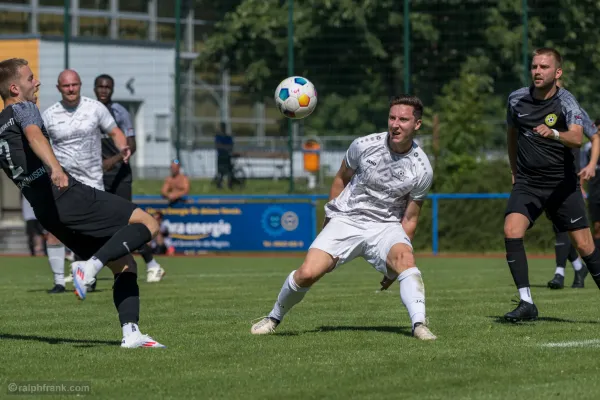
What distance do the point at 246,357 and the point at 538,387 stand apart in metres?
2.03

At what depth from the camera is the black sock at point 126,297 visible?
8048mm

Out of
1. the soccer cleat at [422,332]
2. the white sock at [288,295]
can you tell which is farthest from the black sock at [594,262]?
the white sock at [288,295]

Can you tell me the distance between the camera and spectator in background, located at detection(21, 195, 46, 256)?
2258 centimetres

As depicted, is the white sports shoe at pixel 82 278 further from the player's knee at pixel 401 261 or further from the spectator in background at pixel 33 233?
the spectator in background at pixel 33 233

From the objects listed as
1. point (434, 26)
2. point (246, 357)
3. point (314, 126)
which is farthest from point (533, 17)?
point (246, 357)

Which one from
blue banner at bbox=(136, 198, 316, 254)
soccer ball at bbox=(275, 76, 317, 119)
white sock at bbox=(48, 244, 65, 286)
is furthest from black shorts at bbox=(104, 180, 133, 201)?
blue banner at bbox=(136, 198, 316, 254)

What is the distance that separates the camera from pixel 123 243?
783cm

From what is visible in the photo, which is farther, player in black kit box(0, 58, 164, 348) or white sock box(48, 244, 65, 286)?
white sock box(48, 244, 65, 286)

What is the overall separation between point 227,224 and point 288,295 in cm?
1510

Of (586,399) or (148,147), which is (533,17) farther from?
(586,399)

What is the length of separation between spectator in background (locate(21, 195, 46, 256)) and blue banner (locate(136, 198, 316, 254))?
83.0 inches

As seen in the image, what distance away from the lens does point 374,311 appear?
35.3ft

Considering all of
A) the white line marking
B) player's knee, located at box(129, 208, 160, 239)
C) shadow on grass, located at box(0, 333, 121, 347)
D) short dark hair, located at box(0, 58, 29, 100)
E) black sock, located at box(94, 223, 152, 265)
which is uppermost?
short dark hair, located at box(0, 58, 29, 100)

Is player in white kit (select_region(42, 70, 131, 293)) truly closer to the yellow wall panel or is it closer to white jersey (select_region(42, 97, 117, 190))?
white jersey (select_region(42, 97, 117, 190))
